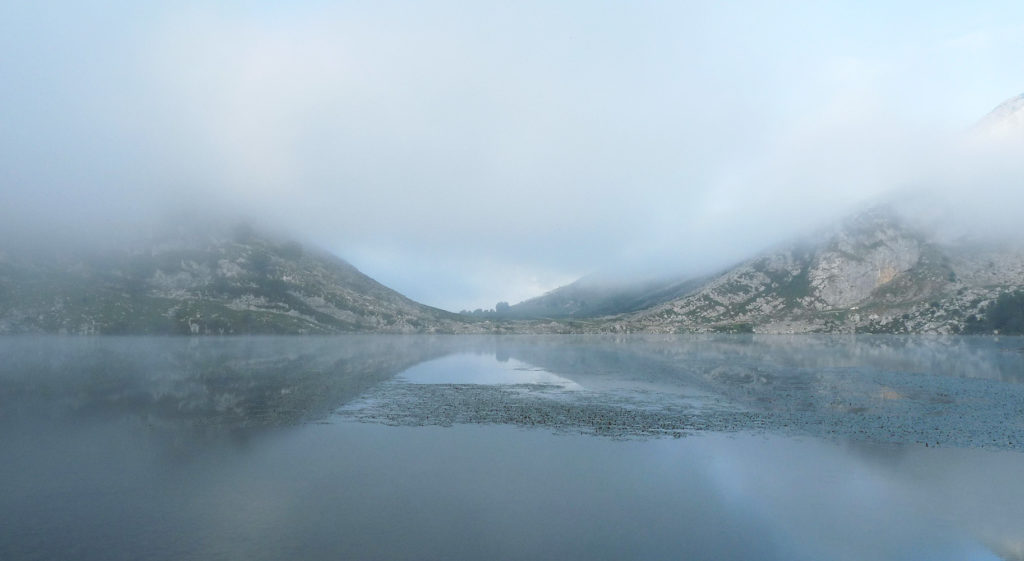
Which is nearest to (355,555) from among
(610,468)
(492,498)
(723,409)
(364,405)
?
(492,498)

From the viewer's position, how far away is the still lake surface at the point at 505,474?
26141 mm

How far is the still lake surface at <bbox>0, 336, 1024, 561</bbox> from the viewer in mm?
26141

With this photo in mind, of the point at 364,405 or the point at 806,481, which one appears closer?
the point at 806,481

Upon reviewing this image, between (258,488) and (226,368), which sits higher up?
(226,368)

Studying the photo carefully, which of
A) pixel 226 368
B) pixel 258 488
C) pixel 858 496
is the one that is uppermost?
pixel 226 368

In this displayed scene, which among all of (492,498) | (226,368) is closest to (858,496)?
(492,498)

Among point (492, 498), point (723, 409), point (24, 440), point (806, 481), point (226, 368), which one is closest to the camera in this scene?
point (492, 498)

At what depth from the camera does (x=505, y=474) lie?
123ft

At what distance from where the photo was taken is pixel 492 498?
32750 mm

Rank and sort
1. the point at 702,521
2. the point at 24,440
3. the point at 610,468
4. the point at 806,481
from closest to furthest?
the point at 702,521
the point at 806,481
the point at 610,468
the point at 24,440

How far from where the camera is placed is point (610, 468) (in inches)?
1556

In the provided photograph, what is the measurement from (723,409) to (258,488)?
51.2 metres

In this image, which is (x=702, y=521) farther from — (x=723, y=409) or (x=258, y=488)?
(x=723, y=409)

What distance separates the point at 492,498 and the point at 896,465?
97.6 feet
